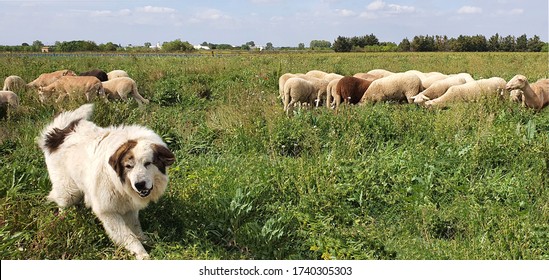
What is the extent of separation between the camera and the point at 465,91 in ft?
32.1

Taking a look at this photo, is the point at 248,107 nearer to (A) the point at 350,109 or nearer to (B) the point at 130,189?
(A) the point at 350,109

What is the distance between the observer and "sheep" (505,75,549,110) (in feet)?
29.5

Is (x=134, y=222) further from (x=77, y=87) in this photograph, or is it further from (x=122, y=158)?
(x=77, y=87)

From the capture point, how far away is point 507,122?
24.8 ft

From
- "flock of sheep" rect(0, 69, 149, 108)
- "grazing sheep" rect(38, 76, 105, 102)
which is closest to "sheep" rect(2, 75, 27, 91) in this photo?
"flock of sheep" rect(0, 69, 149, 108)

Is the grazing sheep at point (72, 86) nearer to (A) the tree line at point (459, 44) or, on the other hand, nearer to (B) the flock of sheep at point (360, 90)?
(B) the flock of sheep at point (360, 90)

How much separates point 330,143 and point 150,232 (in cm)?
310

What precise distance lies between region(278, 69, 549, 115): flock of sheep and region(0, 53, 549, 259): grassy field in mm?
1673

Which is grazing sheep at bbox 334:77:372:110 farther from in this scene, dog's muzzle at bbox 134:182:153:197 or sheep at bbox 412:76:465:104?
dog's muzzle at bbox 134:182:153:197

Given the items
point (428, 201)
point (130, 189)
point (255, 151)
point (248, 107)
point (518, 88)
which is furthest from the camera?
point (518, 88)

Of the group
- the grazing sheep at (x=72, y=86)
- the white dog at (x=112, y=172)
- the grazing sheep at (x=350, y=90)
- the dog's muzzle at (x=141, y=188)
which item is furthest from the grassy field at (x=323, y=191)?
the grazing sheep at (x=350, y=90)

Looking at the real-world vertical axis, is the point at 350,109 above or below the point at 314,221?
above

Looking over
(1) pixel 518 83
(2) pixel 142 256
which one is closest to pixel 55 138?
(2) pixel 142 256

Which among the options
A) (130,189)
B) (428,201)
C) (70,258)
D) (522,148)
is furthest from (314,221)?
(522,148)
